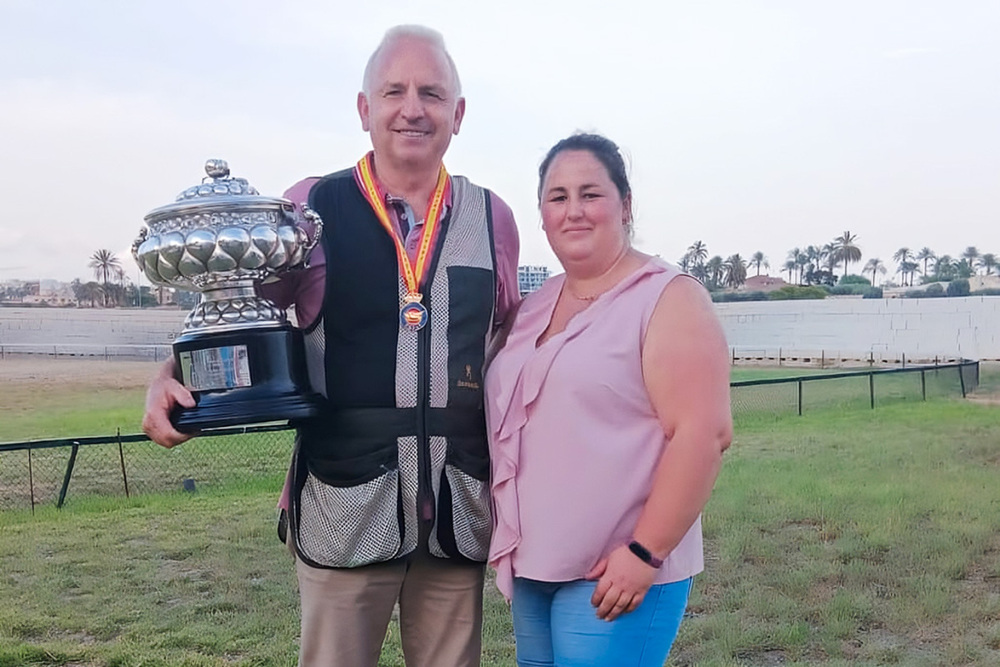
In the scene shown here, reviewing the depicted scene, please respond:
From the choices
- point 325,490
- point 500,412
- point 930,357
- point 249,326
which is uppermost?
point 249,326

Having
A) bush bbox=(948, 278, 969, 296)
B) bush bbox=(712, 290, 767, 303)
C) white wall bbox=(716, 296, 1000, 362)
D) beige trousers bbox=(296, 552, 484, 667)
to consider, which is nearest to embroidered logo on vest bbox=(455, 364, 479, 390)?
beige trousers bbox=(296, 552, 484, 667)

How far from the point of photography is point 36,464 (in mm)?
8250

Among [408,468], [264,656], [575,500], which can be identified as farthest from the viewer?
[264,656]

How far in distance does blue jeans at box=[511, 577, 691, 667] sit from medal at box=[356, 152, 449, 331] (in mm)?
629

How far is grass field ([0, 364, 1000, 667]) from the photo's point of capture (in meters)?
4.07

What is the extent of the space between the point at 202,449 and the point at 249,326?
817 cm

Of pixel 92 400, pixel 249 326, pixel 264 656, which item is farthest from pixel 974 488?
pixel 92 400

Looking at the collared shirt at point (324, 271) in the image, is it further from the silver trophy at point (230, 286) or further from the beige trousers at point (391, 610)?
the beige trousers at point (391, 610)

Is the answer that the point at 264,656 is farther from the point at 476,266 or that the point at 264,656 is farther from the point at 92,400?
the point at 92,400

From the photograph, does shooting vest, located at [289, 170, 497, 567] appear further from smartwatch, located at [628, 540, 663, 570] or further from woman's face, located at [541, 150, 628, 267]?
smartwatch, located at [628, 540, 663, 570]

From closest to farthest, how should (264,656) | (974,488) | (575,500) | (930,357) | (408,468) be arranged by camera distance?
(575,500) < (408,468) < (264,656) < (974,488) < (930,357)

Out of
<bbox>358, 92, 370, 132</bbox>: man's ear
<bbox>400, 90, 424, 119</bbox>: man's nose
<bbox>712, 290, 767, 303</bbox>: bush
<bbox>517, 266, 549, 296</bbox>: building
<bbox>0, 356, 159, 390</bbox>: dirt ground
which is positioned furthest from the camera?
<bbox>712, 290, 767, 303</bbox>: bush

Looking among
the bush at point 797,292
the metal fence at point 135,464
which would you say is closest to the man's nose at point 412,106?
the metal fence at point 135,464

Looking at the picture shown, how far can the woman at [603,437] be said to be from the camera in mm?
1775
